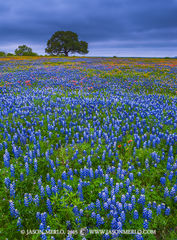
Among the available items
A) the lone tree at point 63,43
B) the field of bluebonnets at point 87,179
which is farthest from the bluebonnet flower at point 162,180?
the lone tree at point 63,43

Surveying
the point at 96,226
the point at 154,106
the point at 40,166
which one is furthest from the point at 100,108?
the point at 96,226

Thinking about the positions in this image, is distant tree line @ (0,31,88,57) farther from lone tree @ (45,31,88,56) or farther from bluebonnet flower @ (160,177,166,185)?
bluebonnet flower @ (160,177,166,185)

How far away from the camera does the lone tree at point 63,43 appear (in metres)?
74.8

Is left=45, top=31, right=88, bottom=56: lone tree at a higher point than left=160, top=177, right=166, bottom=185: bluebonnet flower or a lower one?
higher

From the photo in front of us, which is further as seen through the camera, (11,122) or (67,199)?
(11,122)

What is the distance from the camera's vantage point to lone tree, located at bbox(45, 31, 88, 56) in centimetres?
7481

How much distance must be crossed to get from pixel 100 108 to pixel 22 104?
11.4 ft

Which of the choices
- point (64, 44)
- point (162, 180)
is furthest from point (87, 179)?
point (64, 44)

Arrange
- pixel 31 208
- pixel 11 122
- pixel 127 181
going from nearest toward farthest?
pixel 31 208, pixel 127 181, pixel 11 122

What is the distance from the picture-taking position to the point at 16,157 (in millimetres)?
4543

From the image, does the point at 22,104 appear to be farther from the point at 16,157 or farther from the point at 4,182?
the point at 4,182

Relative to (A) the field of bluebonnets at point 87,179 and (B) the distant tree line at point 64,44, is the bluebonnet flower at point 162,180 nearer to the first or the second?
(A) the field of bluebonnets at point 87,179

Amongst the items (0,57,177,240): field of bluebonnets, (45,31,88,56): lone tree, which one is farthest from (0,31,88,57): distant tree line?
(0,57,177,240): field of bluebonnets

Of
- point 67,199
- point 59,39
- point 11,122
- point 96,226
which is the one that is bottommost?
point 96,226
